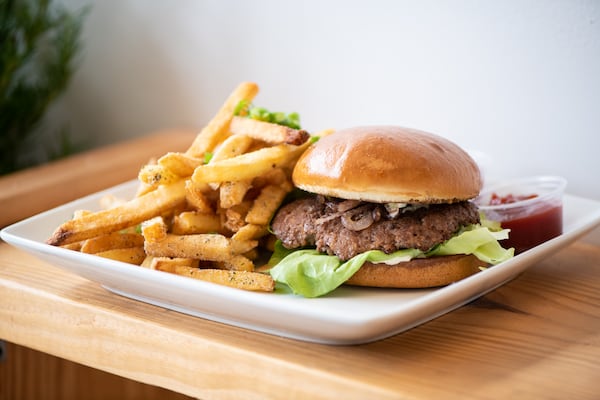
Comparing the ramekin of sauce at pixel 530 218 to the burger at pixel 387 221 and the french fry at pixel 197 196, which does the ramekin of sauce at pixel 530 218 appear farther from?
the french fry at pixel 197 196

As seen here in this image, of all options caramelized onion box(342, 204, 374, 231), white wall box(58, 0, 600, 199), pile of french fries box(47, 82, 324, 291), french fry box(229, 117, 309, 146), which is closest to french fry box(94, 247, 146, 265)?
pile of french fries box(47, 82, 324, 291)

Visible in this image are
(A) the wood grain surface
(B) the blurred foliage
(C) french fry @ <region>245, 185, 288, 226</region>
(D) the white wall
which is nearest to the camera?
(C) french fry @ <region>245, 185, 288, 226</region>

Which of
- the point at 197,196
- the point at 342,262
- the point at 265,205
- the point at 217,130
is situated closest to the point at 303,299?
the point at 342,262

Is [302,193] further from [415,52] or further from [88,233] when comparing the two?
[415,52]

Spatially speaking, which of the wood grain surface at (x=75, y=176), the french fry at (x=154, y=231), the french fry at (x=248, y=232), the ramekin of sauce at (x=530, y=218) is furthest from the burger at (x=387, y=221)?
the wood grain surface at (x=75, y=176)

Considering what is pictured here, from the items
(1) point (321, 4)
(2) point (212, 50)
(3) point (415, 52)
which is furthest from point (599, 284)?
(2) point (212, 50)

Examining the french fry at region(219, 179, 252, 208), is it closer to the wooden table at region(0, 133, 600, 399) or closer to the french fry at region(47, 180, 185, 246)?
the french fry at region(47, 180, 185, 246)
